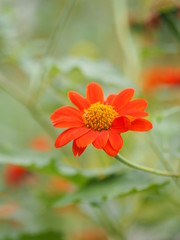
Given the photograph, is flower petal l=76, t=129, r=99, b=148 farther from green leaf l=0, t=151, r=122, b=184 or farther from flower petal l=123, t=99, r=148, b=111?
green leaf l=0, t=151, r=122, b=184

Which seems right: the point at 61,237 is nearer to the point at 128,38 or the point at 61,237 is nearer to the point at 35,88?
the point at 35,88

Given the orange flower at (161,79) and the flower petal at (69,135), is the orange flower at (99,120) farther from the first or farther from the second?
the orange flower at (161,79)

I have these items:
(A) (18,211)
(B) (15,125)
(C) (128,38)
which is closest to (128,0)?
(B) (15,125)

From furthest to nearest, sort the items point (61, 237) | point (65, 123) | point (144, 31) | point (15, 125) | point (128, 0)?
point (128, 0) < point (15, 125) < point (144, 31) < point (61, 237) < point (65, 123)

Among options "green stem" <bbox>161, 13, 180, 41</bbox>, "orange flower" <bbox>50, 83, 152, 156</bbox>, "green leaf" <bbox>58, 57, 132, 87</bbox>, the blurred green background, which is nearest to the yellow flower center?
"orange flower" <bbox>50, 83, 152, 156</bbox>

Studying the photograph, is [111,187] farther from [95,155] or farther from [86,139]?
[95,155]

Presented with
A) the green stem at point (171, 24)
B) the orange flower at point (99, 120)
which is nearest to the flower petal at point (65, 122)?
the orange flower at point (99, 120)

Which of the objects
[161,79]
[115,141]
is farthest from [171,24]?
[115,141]
